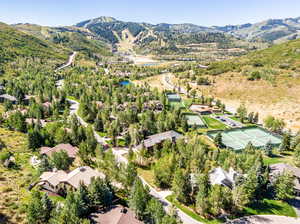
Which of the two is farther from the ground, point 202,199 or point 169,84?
point 169,84

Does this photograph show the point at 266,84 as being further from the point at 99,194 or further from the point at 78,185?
the point at 78,185

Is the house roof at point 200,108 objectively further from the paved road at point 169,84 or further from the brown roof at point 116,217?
the brown roof at point 116,217

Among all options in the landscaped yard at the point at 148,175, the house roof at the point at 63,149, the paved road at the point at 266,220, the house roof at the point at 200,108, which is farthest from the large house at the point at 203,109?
the house roof at the point at 63,149

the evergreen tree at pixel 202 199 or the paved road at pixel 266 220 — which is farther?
the paved road at pixel 266 220

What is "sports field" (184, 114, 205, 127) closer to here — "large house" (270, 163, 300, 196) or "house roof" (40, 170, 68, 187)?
"large house" (270, 163, 300, 196)

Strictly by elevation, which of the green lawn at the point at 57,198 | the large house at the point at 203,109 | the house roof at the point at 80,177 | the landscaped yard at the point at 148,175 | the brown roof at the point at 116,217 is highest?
the large house at the point at 203,109

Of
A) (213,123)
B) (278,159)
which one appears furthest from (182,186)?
(213,123)
